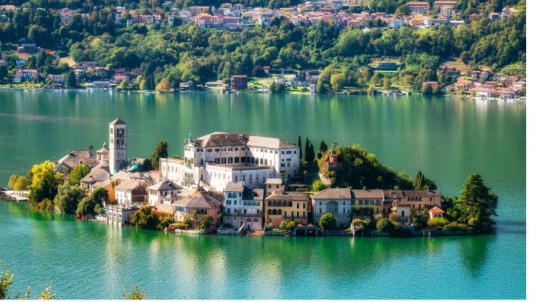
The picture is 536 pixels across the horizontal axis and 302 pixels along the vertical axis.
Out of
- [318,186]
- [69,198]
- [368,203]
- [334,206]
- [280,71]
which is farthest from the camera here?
[280,71]

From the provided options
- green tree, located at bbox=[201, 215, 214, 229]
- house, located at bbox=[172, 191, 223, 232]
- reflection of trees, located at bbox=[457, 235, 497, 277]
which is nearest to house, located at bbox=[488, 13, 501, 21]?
reflection of trees, located at bbox=[457, 235, 497, 277]

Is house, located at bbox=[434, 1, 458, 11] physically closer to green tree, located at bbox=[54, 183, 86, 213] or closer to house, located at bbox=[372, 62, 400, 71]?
house, located at bbox=[372, 62, 400, 71]

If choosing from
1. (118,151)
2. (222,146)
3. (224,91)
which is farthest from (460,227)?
(224,91)

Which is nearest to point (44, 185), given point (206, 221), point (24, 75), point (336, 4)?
point (206, 221)

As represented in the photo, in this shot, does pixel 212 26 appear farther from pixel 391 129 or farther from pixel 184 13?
pixel 391 129

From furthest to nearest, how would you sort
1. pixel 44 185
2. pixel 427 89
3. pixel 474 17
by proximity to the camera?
pixel 474 17 → pixel 427 89 → pixel 44 185

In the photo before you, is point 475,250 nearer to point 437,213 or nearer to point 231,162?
point 437,213
